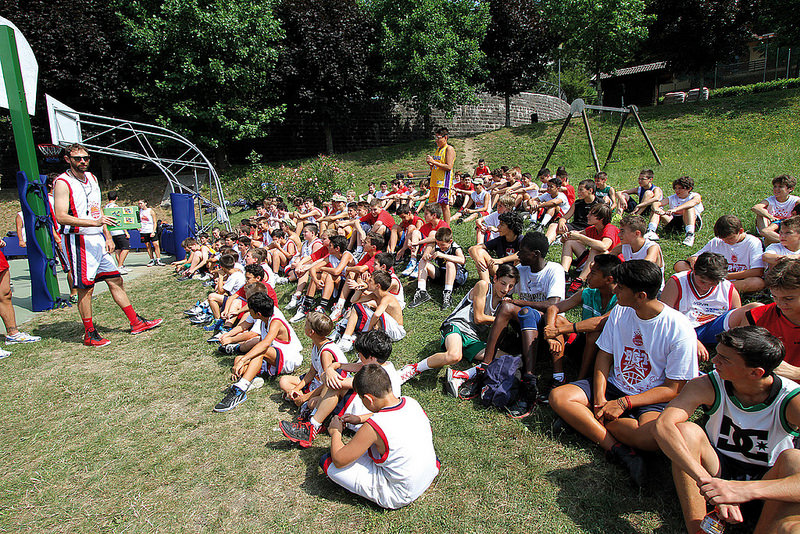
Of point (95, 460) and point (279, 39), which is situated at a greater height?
point (279, 39)

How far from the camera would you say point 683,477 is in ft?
8.10

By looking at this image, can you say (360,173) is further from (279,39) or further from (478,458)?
(478,458)

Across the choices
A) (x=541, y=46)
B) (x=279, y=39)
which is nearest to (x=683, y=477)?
(x=279, y=39)

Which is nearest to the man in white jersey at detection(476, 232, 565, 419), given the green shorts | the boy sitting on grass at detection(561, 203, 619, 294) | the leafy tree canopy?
the green shorts

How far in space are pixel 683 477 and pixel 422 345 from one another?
10.4 ft

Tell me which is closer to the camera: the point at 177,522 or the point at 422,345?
the point at 177,522

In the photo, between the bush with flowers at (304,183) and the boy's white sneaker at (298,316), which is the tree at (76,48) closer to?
the bush with flowers at (304,183)

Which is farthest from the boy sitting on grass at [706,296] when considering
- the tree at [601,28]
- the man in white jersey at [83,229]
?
the tree at [601,28]

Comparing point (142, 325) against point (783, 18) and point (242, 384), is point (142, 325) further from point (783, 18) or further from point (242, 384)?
point (783, 18)

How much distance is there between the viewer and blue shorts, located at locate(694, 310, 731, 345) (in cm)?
365

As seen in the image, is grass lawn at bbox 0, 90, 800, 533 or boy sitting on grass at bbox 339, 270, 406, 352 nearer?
grass lawn at bbox 0, 90, 800, 533

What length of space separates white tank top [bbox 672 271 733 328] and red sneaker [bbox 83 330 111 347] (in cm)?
679

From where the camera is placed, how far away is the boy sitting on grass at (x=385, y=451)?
2.85 meters

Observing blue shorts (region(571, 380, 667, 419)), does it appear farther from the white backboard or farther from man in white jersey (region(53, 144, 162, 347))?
the white backboard
